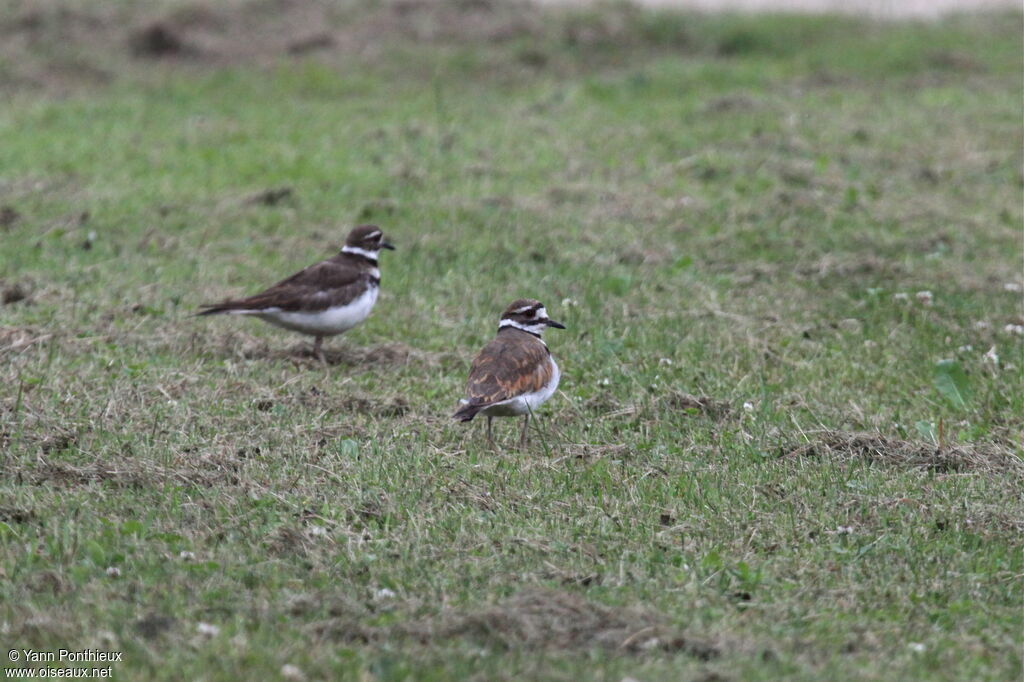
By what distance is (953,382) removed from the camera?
372 inches

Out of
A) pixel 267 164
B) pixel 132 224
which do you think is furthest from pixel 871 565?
pixel 267 164

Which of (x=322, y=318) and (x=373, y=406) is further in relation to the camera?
(x=322, y=318)

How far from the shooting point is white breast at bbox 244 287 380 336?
10023 millimetres

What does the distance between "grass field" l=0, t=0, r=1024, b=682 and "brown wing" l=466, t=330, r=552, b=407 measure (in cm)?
39

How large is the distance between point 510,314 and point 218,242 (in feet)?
14.6

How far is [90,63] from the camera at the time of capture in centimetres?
1959

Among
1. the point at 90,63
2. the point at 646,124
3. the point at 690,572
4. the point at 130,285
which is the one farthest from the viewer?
the point at 90,63

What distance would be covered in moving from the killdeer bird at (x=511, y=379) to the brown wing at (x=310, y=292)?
5.02 feet

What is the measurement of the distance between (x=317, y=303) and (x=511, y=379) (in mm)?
2286

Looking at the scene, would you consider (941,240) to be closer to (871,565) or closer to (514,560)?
(871,565)

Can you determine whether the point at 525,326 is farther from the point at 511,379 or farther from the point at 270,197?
the point at 270,197

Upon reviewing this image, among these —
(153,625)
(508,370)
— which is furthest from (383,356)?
(153,625)

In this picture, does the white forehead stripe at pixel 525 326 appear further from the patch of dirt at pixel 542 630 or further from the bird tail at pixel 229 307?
the patch of dirt at pixel 542 630

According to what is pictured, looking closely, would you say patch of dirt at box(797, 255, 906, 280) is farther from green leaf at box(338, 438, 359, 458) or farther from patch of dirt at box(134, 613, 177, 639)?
patch of dirt at box(134, 613, 177, 639)
